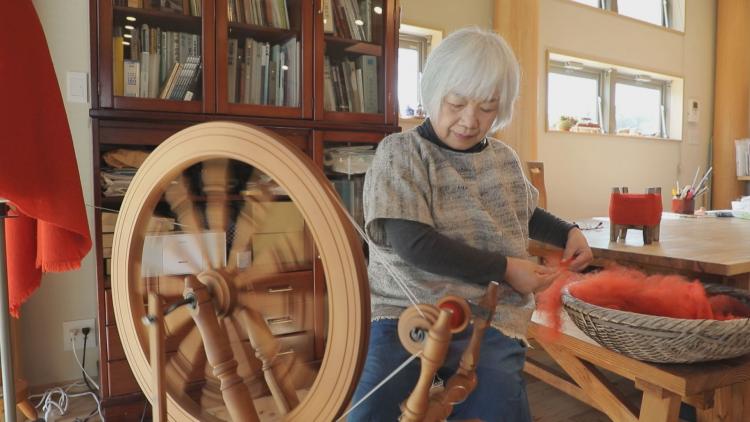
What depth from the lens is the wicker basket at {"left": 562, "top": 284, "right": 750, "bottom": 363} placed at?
0.82 metres

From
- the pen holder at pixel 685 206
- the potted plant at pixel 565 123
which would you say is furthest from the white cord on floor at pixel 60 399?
the potted plant at pixel 565 123

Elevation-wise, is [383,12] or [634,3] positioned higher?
[634,3]

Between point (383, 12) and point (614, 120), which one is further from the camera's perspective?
point (614, 120)

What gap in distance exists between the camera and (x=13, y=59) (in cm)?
81

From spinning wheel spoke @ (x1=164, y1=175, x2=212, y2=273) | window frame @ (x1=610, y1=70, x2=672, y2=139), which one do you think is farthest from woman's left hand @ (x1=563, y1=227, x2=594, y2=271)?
window frame @ (x1=610, y1=70, x2=672, y2=139)

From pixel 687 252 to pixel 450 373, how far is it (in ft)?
3.12

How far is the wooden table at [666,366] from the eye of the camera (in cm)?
92

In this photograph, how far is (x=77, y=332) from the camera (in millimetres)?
1896

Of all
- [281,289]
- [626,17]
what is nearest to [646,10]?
[626,17]

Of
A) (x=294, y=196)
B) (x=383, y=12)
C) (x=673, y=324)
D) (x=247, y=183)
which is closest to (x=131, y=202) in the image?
(x=247, y=183)

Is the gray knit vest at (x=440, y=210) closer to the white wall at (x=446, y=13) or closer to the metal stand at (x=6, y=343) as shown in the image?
the metal stand at (x=6, y=343)

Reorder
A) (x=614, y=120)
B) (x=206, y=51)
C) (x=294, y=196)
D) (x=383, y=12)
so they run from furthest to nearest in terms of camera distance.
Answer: (x=614, y=120)
(x=383, y=12)
(x=206, y=51)
(x=294, y=196)

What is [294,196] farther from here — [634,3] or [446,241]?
[634,3]

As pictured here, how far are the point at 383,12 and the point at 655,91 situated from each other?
323cm
